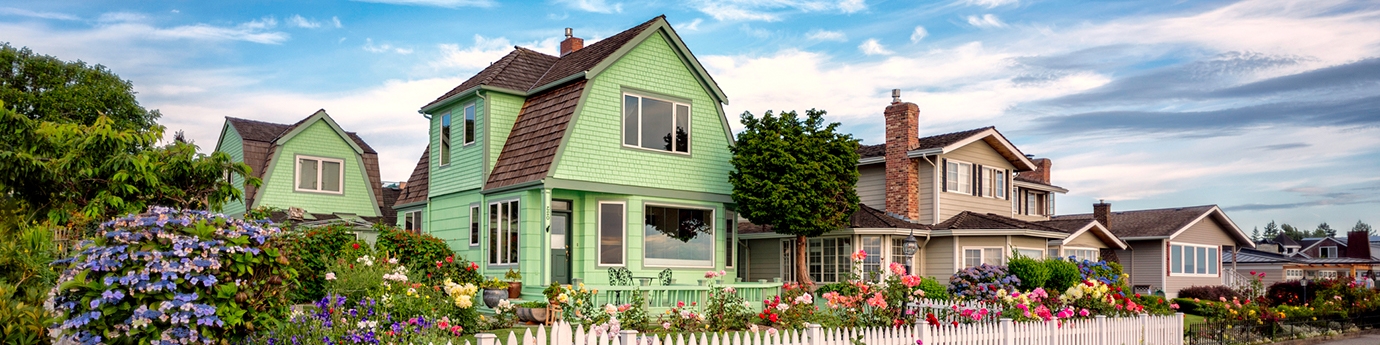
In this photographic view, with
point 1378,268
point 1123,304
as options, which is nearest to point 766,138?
point 1123,304

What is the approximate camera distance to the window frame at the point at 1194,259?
39750 millimetres

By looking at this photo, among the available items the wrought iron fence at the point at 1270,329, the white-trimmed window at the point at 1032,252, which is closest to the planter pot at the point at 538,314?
the wrought iron fence at the point at 1270,329

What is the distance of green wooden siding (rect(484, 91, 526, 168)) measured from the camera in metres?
21.3

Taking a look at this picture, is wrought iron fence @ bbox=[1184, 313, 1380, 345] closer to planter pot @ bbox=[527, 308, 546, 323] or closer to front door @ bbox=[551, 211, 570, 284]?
planter pot @ bbox=[527, 308, 546, 323]

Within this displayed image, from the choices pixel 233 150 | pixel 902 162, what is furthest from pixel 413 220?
pixel 902 162

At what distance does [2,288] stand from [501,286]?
10664 millimetres

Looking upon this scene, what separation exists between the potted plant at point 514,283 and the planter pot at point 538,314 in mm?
1295

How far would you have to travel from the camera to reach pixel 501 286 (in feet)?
62.5

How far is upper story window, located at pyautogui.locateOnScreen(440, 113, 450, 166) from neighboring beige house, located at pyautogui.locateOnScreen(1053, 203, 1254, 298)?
2609cm

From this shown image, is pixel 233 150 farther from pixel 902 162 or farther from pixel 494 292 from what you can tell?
pixel 902 162

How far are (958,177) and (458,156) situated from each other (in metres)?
15.4

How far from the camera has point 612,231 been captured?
20.5 meters

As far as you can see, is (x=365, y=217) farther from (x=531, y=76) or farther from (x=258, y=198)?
(x=531, y=76)

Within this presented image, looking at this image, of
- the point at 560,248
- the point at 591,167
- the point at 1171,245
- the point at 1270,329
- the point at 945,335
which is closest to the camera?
the point at 945,335
